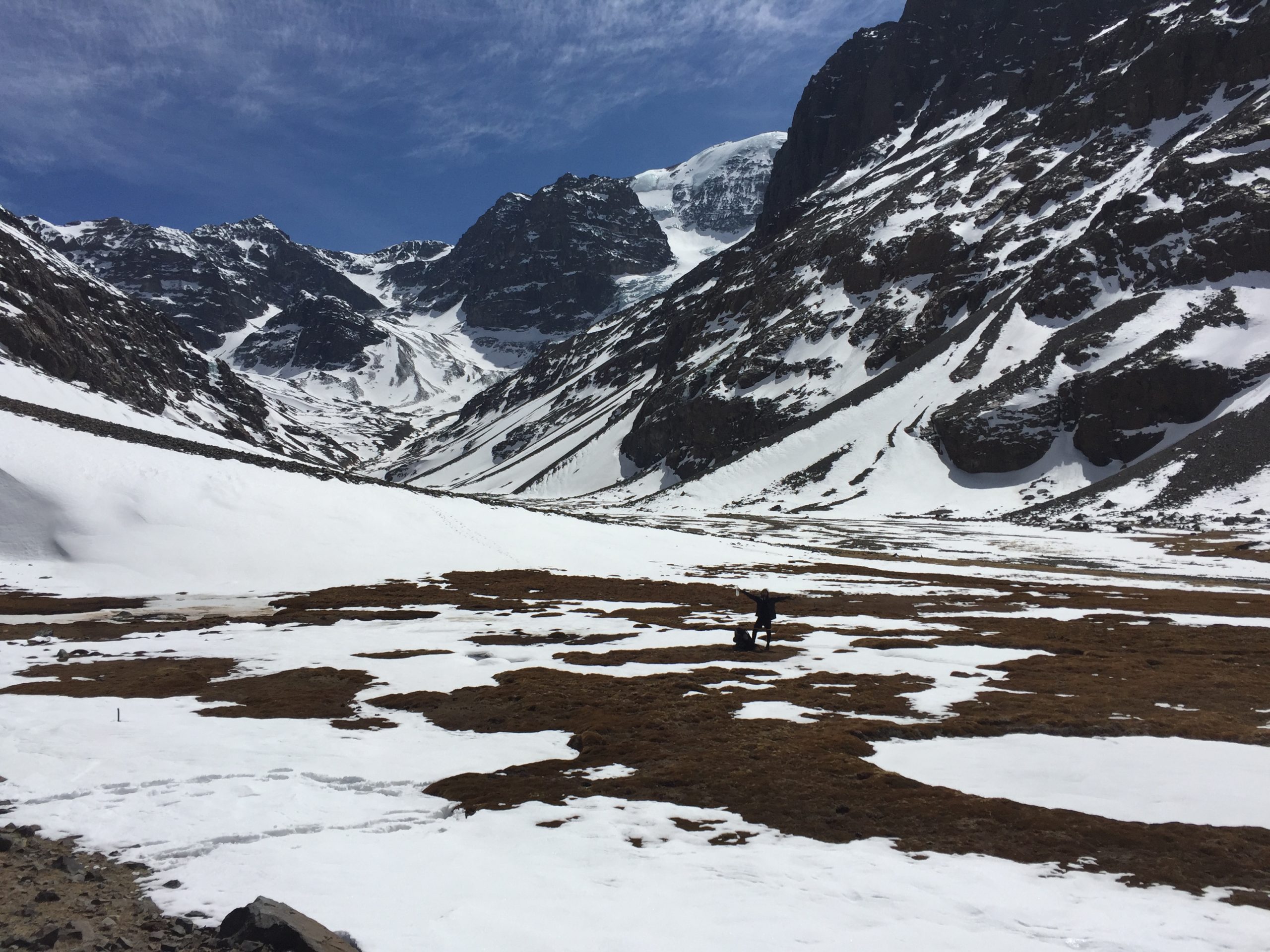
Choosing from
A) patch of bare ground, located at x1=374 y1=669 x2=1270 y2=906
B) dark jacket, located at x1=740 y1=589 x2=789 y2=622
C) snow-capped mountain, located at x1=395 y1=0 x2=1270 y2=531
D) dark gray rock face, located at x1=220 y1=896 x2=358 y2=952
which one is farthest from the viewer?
snow-capped mountain, located at x1=395 y1=0 x2=1270 y2=531

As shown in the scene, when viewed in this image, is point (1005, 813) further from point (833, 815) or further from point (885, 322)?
point (885, 322)

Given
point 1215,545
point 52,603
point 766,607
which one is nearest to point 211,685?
point 766,607

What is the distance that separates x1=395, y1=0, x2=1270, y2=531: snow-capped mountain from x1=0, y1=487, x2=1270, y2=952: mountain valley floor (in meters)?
92.9

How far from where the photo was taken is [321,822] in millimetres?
9906

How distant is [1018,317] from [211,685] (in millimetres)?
141659

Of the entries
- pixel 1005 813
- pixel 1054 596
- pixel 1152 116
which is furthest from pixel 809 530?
pixel 1152 116

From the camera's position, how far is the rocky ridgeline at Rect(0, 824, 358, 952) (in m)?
6.63

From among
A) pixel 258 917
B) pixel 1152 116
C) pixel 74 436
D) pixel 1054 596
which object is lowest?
pixel 1054 596

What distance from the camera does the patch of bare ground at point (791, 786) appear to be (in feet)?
29.0

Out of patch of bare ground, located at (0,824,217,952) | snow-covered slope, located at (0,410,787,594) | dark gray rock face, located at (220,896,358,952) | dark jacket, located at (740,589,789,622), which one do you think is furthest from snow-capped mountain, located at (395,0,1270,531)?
patch of bare ground, located at (0,824,217,952)

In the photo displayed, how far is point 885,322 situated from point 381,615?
144180mm

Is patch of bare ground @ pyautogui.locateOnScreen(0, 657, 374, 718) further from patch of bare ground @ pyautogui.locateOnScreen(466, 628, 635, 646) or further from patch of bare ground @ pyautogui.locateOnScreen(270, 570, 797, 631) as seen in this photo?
patch of bare ground @ pyautogui.locateOnScreen(270, 570, 797, 631)

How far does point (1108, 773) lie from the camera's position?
38.5ft

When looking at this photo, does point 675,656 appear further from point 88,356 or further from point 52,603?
point 88,356
